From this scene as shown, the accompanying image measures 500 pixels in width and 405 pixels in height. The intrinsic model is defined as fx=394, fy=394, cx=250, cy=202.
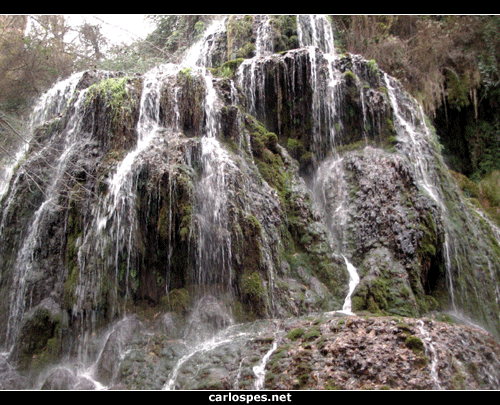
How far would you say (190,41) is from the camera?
56.9 feet

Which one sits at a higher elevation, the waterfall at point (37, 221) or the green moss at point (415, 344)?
the waterfall at point (37, 221)

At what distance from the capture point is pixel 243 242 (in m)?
7.52

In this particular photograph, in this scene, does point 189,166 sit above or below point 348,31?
below

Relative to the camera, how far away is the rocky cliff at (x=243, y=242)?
18.4 ft

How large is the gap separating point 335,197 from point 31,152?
7.72 meters

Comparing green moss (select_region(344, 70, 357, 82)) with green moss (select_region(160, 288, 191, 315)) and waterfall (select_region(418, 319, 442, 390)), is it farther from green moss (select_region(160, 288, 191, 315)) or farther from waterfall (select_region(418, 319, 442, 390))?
waterfall (select_region(418, 319, 442, 390))

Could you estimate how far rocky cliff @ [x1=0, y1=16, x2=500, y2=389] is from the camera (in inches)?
221

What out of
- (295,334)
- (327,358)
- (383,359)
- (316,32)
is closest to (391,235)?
(295,334)

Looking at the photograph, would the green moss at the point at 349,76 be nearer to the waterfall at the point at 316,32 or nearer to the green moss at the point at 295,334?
the waterfall at the point at 316,32

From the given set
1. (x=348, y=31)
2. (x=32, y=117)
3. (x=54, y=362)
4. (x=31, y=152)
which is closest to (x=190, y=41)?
(x=348, y=31)

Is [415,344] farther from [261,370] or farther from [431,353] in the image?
[261,370]

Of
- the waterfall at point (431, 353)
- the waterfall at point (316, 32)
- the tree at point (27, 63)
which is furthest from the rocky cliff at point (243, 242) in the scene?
the tree at point (27, 63)
